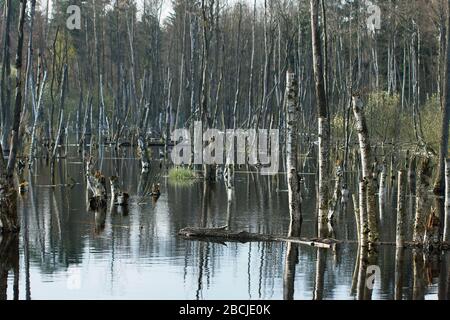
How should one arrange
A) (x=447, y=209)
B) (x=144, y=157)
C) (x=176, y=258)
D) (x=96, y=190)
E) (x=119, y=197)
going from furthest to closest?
(x=144, y=157), (x=119, y=197), (x=96, y=190), (x=447, y=209), (x=176, y=258)

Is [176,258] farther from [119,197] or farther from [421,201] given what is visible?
[119,197]

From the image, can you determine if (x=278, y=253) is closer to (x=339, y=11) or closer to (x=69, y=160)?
(x=69, y=160)

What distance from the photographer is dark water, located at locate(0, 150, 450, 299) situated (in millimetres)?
12656

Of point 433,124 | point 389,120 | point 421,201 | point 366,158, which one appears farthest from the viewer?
point 389,120

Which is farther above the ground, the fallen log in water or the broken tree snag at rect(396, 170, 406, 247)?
the broken tree snag at rect(396, 170, 406, 247)

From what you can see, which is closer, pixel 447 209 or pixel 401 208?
pixel 401 208

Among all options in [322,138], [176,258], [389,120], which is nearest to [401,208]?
[322,138]

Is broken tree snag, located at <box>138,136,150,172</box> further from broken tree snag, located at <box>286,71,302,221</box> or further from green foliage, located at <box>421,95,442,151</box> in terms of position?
broken tree snag, located at <box>286,71,302,221</box>

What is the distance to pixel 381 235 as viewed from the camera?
18312 mm

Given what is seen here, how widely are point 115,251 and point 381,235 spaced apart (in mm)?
5709

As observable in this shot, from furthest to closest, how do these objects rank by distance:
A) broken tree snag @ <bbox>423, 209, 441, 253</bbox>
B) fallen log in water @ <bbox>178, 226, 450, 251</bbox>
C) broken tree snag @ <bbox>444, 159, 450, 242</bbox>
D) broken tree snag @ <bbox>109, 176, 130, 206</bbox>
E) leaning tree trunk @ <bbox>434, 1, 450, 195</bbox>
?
1. leaning tree trunk @ <bbox>434, 1, 450, 195</bbox>
2. broken tree snag @ <bbox>109, 176, 130, 206</bbox>
3. broken tree snag @ <bbox>444, 159, 450, 242</bbox>
4. fallen log in water @ <bbox>178, 226, 450, 251</bbox>
5. broken tree snag @ <bbox>423, 209, 441, 253</bbox>

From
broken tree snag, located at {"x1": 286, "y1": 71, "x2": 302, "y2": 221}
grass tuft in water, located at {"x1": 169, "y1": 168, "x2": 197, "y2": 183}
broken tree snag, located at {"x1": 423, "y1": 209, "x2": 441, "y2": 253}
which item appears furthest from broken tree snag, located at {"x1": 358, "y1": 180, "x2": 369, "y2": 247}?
grass tuft in water, located at {"x1": 169, "y1": 168, "x2": 197, "y2": 183}

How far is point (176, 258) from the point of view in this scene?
15.4 m

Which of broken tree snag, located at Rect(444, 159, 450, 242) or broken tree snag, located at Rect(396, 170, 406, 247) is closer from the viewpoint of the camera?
broken tree snag, located at Rect(396, 170, 406, 247)
